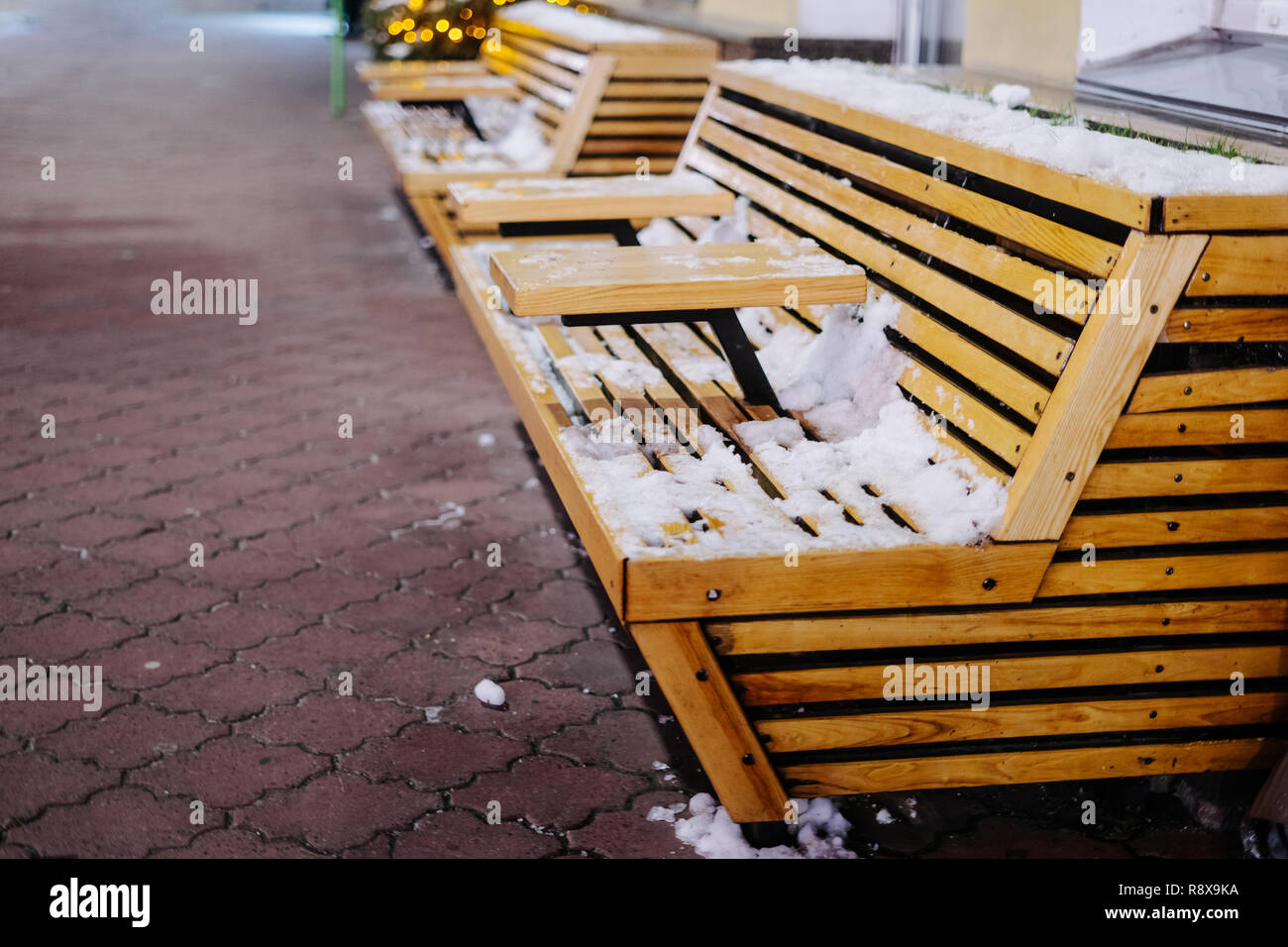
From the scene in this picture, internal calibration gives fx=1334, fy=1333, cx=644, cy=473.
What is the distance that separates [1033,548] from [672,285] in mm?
1110

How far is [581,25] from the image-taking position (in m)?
7.97

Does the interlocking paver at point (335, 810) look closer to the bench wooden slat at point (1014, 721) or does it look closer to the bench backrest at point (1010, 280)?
the bench wooden slat at point (1014, 721)

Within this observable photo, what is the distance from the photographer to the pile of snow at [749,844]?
271 cm

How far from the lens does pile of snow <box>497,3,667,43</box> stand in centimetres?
691

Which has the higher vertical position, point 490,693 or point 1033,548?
point 1033,548

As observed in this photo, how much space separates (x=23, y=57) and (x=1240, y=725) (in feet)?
69.6

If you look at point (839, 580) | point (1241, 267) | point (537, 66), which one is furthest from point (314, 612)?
point (537, 66)

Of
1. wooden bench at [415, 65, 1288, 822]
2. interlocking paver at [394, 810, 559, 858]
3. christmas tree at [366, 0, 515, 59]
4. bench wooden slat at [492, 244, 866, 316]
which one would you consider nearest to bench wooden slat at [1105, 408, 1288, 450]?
wooden bench at [415, 65, 1288, 822]

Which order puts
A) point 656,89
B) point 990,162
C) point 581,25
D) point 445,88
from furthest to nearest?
point 445,88
point 581,25
point 656,89
point 990,162

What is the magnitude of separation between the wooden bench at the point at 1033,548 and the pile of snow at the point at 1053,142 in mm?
49

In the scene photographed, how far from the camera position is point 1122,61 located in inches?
181

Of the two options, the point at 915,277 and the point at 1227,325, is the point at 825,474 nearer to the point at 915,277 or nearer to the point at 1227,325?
the point at 915,277

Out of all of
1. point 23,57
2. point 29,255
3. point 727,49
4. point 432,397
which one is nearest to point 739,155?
point 432,397
